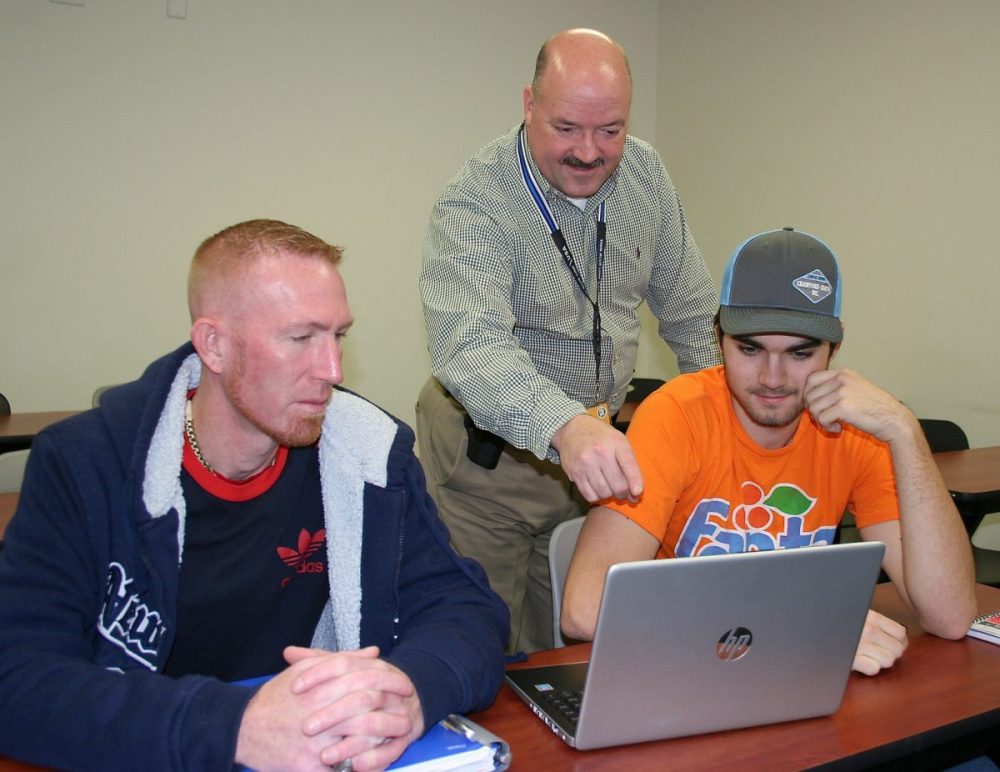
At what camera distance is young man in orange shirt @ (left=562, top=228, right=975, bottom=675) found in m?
1.69

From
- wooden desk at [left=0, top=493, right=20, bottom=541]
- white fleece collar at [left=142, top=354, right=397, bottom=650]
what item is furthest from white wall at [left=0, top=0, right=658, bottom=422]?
white fleece collar at [left=142, top=354, right=397, bottom=650]

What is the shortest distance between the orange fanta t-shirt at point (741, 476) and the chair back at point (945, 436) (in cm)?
191

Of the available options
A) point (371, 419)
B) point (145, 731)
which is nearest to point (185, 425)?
point (371, 419)

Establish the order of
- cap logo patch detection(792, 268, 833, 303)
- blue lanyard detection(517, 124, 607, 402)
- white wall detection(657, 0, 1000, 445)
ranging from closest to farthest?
cap logo patch detection(792, 268, 833, 303) < blue lanyard detection(517, 124, 607, 402) < white wall detection(657, 0, 1000, 445)

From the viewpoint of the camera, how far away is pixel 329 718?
1.10 meters

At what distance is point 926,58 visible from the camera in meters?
4.01

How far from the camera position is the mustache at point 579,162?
2131 mm

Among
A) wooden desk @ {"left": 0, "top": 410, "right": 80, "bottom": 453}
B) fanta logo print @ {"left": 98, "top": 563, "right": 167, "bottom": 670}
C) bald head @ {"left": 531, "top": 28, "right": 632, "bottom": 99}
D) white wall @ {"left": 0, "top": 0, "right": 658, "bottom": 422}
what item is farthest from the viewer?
white wall @ {"left": 0, "top": 0, "right": 658, "bottom": 422}

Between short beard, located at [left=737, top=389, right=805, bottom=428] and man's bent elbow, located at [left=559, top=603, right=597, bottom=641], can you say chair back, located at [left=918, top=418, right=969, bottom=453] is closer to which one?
short beard, located at [left=737, top=389, right=805, bottom=428]

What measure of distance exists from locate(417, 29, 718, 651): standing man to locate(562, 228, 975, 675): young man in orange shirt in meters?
0.22

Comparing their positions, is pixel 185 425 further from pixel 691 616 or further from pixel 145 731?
pixel 691 616

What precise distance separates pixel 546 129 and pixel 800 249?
67cm

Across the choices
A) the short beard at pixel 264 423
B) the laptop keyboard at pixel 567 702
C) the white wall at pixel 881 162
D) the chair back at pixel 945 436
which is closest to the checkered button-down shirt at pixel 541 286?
the short beard at pixel 264 423

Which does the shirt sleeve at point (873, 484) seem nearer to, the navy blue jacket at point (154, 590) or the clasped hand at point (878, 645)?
the clasped hand at point (878, 645)
